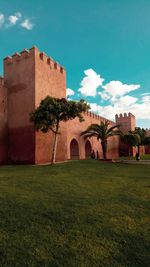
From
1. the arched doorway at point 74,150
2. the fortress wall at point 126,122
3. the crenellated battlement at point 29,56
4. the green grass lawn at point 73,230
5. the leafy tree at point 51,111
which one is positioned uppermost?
the crenellated battlement at point 29,56

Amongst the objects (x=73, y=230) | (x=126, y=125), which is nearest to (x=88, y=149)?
(x=126, y=125)

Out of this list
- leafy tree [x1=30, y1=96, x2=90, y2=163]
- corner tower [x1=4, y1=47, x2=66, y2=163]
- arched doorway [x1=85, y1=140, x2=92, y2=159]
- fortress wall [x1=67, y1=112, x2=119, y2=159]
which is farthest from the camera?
arched doorway [x1=85, y1=140, x2=92, y2=159]

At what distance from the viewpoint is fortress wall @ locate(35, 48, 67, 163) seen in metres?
11.5

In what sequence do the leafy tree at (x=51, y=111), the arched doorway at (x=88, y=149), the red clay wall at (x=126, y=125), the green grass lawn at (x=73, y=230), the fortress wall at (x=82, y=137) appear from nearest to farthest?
the green grass lawn at (x=73, y=230), the leafy tree at (x=51, y=111), the fortress wall at (x=82, y=137), the arched doorway at (x=88, y=149), the red clay wall at (x=126, y=125)

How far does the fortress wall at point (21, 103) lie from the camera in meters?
11.3

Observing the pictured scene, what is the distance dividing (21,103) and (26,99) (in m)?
0.55

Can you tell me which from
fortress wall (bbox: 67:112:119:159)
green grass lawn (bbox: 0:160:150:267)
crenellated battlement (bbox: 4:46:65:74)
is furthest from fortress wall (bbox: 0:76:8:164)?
green grass lawn (bbox: 0:160:150:267)

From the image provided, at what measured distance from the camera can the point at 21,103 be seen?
38.8 feet

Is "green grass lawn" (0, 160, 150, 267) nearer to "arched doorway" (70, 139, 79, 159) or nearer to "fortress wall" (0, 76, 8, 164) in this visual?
"fortress wall" (0, 76, 8, 164)

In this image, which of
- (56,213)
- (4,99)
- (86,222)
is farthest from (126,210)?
(4,99)

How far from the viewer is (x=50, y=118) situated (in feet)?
33.6

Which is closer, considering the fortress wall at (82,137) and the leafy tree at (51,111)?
the leafy tree at (51,111)

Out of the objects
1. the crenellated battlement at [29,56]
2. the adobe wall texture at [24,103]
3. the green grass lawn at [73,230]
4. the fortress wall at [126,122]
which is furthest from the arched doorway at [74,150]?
the fortress wall at [126,122]

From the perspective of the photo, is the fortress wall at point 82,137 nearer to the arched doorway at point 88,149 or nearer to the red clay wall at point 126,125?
the arched doorway at point 88,149
